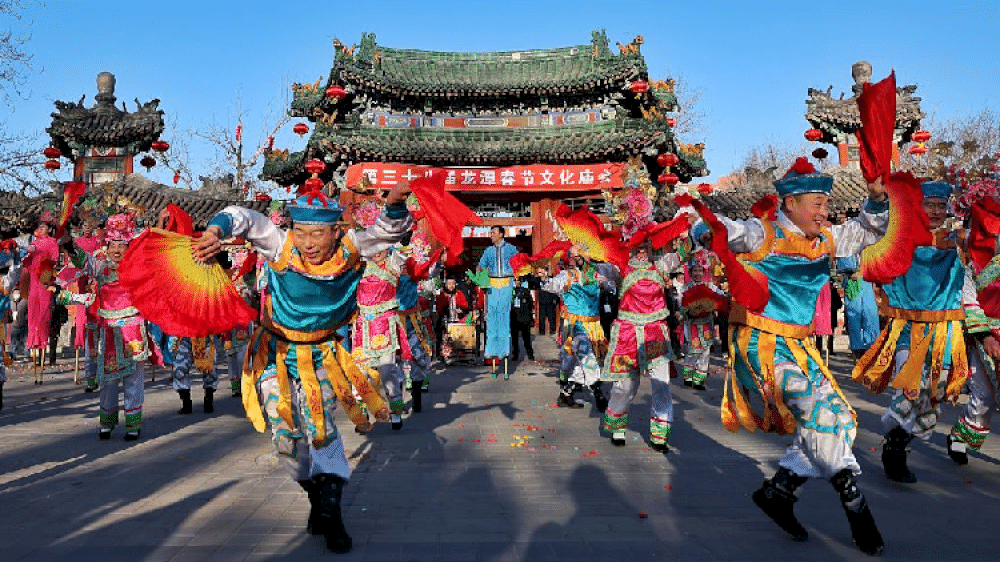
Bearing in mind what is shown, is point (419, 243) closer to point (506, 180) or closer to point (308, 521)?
point (308, 521)

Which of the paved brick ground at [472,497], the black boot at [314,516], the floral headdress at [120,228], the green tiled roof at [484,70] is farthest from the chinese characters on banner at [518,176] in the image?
the black boot at [314,516]

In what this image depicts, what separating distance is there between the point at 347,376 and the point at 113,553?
1477mm

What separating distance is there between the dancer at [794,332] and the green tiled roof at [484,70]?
20.3 meters

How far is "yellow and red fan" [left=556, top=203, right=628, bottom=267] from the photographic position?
20.4ft

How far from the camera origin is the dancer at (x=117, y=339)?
21.8 ft

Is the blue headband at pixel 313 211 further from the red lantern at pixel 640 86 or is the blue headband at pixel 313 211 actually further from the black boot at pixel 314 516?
the red lantern at pixel 640 86

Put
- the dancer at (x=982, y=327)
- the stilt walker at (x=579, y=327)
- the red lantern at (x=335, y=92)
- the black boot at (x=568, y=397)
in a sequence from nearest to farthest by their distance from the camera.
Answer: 1. the dancer at (x=982, y=327)
2. the stilt walker at (x=579, y=327)
3. the black boot at (x=568, y=397)
4. the red lantern at (x=335, y=92)

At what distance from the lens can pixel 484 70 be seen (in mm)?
26188

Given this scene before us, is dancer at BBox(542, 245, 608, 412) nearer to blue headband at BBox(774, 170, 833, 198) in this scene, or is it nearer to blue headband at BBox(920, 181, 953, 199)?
blue headband at BBox(920, 181, 953, 199)

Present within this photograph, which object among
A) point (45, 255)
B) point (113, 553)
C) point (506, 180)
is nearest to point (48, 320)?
point (45, 255)

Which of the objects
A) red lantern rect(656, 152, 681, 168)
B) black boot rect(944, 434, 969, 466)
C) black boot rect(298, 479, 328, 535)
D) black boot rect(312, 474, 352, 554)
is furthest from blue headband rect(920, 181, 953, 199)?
red lantern rect(656, 152, 681, 168)

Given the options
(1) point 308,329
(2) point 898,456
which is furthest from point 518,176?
(1) point 308,329

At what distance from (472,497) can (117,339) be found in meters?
4.03

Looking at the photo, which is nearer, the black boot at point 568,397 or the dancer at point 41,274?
the dancer at point 41,274
